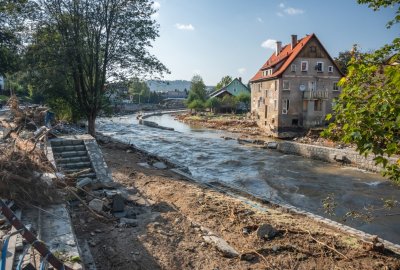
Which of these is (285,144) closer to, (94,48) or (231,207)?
(94,48)

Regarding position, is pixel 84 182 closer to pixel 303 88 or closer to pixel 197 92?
pixel 303 88

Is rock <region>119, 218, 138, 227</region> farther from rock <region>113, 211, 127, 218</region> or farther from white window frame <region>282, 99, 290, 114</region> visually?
white window frame <region>282, 99, 290, 114</region>

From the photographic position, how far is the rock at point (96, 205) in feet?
28.3

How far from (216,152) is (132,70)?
31.8 feet

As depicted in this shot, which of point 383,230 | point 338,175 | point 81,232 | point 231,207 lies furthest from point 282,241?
point 338,175

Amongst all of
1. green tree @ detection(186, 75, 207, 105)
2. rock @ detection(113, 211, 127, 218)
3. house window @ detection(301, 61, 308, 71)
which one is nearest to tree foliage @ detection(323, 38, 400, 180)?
rock @ detection(113, 211, 127, 218)

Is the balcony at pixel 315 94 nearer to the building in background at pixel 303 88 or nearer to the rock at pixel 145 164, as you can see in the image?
the building in background at pixel 303 88

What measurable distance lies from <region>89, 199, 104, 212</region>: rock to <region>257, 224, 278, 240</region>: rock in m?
4.08

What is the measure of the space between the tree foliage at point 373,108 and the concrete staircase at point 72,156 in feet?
29.0

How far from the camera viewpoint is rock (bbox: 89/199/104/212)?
28.3 ft

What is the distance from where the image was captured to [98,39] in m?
22.4

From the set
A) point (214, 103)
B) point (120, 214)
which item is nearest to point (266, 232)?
point (120, 214)

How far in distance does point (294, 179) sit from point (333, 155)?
7.23 m

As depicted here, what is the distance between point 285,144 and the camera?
30.0 metres
